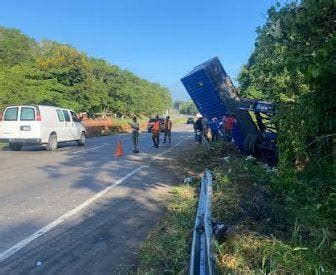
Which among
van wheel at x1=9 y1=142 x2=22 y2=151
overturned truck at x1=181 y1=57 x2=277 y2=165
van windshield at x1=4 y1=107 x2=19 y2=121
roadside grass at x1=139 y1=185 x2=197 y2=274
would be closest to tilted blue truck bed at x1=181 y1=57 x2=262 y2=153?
overturned truck at x1=181 y1=57 x2=277 y2=165

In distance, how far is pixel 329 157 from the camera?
727 centimetres

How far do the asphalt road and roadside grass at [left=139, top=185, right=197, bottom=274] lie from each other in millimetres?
212

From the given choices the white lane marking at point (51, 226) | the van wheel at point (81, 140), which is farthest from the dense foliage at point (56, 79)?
the white lane marking at point (51, 226)

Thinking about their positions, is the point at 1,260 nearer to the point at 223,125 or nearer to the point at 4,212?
the point at 4,212

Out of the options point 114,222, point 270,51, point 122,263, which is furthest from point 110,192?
point 270,51

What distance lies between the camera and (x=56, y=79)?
52.4m

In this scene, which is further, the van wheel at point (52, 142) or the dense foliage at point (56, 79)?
the dense foliage at point (56, 79)

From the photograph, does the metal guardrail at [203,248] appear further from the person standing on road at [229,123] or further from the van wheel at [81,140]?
the van wheel at [81,140]

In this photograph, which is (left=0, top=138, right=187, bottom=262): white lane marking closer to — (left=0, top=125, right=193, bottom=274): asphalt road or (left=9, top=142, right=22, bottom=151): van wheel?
(left=0, top=125, right=193, bottom=274): asphalt road

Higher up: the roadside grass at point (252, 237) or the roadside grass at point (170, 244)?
the roadside grass at point (252, 237)

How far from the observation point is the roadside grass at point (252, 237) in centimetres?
535

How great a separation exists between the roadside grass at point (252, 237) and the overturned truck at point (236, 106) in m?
6.86

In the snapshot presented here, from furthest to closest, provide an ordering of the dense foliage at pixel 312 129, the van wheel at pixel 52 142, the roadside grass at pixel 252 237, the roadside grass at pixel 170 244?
the van wheel at pixel 52 142
the dense foliage at pixel 312 129
the roadside grass at pixel 170 244
the roadside grass at pixel 252 237

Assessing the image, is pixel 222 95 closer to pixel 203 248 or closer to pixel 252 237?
pixel 252 237
